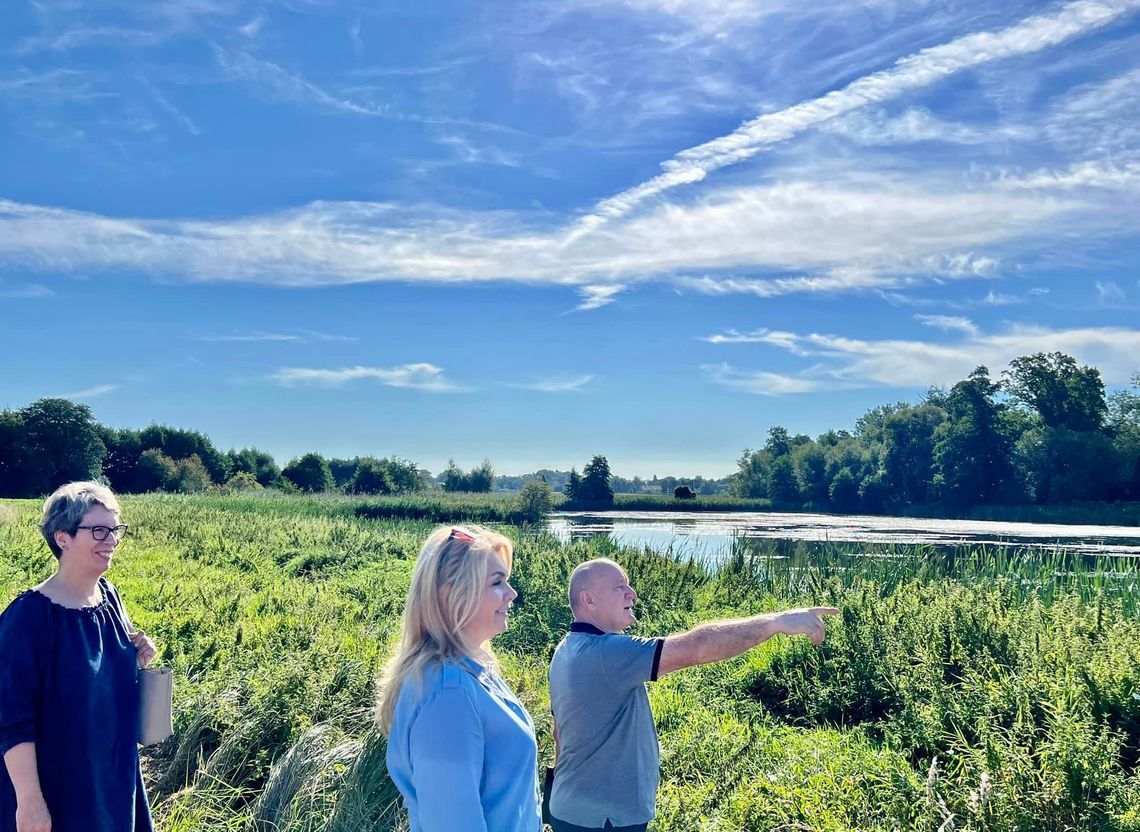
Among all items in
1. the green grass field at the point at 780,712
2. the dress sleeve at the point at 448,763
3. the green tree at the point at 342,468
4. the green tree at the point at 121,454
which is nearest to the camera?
the dress sleeve at the point at 448,763

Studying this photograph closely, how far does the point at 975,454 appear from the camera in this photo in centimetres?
5912

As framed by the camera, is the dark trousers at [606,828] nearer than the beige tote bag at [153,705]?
Yes

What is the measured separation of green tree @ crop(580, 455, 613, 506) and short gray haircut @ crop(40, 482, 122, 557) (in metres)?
64.0

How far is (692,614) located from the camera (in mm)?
12141

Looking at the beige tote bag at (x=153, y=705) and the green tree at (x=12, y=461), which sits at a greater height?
the green tree at (x=12, y=461)

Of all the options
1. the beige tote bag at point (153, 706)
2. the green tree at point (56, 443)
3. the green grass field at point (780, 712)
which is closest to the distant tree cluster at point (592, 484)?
the green tree at point (56, 443)

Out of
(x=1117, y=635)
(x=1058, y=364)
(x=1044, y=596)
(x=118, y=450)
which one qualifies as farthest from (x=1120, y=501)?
(x=118, y=450)

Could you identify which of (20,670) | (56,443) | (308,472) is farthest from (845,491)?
(20,670)

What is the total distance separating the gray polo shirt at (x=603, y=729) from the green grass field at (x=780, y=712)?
1.98 meters

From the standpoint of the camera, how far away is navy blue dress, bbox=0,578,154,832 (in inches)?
102

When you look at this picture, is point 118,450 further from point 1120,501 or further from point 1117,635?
point 1117,635

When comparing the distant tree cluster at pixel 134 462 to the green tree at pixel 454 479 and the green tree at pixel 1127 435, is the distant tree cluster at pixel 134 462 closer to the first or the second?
the green tree at pixel 454 479

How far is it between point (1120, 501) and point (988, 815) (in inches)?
2224

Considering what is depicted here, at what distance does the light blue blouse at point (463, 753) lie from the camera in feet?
5.46
